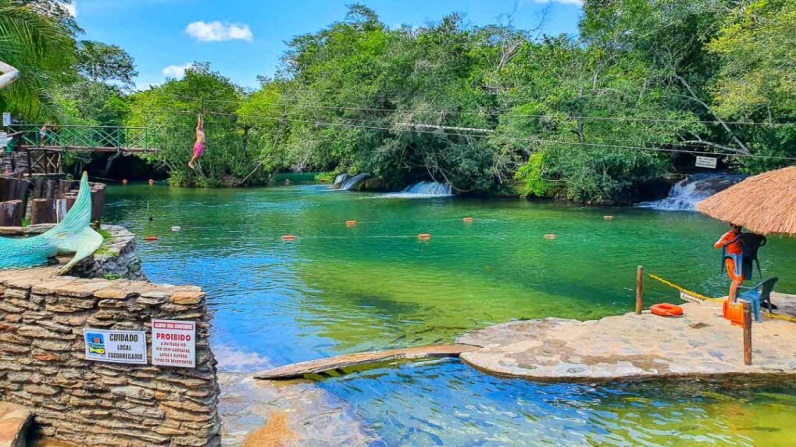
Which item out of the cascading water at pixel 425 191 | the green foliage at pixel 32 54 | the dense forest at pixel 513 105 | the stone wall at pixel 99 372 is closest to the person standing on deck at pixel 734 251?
the stone wall at pixel 99 372

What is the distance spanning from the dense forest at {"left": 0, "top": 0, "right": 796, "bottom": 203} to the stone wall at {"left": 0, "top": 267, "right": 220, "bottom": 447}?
1115 centimetres

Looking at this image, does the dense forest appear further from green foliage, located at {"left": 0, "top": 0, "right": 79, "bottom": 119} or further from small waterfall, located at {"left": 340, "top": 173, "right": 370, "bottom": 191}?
small waterfall, located at {"left": 340, "top": 173, "right": 370, "bottom": 191}

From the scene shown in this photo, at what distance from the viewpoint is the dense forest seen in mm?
23906

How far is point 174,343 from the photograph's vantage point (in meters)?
4.74

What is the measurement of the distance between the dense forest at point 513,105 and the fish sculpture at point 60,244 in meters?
9.36

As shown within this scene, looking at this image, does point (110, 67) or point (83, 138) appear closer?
point (83, 138)

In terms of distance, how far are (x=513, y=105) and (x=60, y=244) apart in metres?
30.3

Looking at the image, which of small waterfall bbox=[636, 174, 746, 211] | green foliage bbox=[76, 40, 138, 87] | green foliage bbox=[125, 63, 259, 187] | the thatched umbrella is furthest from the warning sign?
green foliage bbox=[76, 40, 138, 87]

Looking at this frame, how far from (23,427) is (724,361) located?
26.0 ft

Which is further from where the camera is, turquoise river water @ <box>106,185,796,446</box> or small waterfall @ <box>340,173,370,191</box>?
small waterfall @ <box>340,173,370,191</box>

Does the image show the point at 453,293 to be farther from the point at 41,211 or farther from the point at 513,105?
the point at 513,105

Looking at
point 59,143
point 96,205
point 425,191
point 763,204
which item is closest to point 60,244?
point 96,205

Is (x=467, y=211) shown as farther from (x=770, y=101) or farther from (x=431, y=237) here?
(x=770, y=101)

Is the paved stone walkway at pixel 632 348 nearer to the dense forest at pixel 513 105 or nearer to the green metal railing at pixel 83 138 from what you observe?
the dense forest at pixel 513 105
